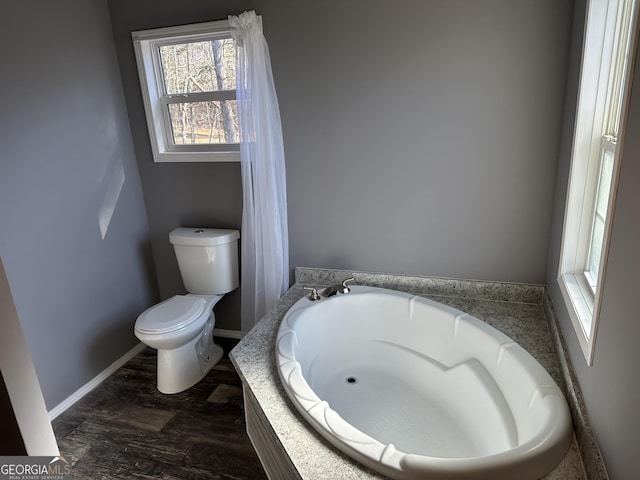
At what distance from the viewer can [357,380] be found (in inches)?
89.9

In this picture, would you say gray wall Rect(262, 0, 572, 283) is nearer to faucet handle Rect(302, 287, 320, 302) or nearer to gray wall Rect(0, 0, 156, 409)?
faucet handle Rect(302, 287, 320, 302)

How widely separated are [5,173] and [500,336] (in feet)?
7.99

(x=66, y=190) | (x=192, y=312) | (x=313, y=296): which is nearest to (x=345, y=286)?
(x=313, y=296)

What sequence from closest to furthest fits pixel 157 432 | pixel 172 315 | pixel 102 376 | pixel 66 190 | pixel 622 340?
pixel 622 340 < pixel 157 432 < pixel 66 190 < pixel 172 315 < pixel 102 376

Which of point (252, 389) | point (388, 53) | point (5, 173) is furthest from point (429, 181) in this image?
point (5, 173)

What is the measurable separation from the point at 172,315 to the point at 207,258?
0.40m

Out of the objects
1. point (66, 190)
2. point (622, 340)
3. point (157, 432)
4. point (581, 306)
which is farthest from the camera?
point (66, 190)

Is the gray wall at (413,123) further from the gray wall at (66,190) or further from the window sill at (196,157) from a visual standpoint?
the gray wall at (66,190)

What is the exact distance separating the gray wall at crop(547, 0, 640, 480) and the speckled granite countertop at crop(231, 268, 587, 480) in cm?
22

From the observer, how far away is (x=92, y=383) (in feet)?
8.32

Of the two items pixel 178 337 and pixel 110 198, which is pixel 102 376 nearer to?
pixel 178 337

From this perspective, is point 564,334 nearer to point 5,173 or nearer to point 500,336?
point 500,336

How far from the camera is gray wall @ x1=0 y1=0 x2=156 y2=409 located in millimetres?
2068

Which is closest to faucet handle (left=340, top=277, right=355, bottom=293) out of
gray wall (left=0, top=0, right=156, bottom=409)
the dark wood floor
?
the dark wood floor
